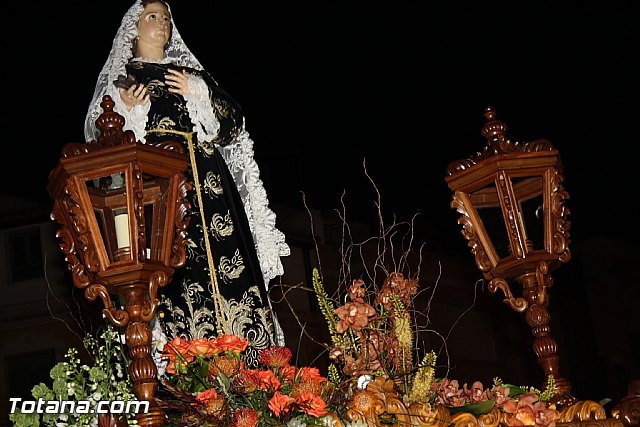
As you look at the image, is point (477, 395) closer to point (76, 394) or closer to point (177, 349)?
point (177, 349)

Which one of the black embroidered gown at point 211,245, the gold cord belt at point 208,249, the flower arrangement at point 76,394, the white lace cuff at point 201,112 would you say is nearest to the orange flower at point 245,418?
the flower arrangement at point 76,394

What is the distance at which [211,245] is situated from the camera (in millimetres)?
3947

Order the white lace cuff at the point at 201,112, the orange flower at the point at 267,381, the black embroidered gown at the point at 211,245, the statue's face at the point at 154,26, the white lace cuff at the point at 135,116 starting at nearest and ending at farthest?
the orange flower at the point at 267,381
the black embroidered gown at the point at 211,245
the white lace cuff at the point at 135,116
the white lace cuff at the point at 201,112
the statue's face at the point at 154,26

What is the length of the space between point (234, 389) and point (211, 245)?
1387mm

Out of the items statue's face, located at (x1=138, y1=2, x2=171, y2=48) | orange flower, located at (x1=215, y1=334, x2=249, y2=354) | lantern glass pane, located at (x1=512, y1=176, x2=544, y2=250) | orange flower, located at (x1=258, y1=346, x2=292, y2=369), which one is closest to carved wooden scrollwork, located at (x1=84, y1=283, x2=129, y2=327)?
orange flower, located at (x1=215, y1=334, x2=249, y2=354)

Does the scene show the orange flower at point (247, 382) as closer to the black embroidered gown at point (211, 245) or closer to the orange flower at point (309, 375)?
the orange flower at point (309, 375)

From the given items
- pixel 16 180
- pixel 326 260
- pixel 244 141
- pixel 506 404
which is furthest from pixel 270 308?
pixel 326 260

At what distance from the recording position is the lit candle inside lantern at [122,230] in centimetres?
284

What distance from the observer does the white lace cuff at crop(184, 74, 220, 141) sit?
4.14 m

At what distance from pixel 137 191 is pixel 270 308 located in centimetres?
123

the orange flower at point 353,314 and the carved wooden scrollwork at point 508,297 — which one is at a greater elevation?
the carved wooden scrollwork at point 508,297

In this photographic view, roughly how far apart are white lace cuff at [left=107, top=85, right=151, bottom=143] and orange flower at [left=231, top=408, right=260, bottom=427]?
1694 mm

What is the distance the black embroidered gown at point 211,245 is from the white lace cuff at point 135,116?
1.5 inches

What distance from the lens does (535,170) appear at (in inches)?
139
